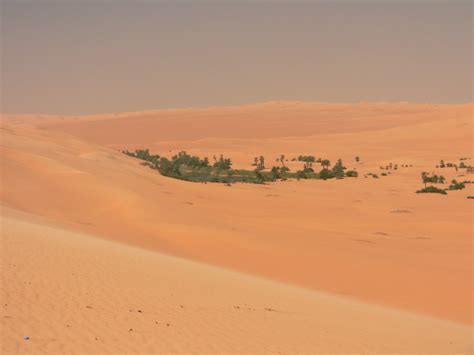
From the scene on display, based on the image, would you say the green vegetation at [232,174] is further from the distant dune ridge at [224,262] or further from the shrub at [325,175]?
the distant dune ridge at [224,262]

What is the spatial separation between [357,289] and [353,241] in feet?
19.2

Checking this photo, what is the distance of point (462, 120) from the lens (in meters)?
90.6

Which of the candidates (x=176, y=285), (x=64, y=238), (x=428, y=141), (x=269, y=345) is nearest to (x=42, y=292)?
(x=176, y=285)

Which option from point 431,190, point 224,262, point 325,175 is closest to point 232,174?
point 325,175

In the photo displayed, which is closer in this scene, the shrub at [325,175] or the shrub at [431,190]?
the shrub at [431,190]

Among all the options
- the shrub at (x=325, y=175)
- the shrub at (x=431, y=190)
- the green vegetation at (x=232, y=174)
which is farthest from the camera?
the shrub at (x=325, y=175)

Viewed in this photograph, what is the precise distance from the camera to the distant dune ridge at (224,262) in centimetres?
892

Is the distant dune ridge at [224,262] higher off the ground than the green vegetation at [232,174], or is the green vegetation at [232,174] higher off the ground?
the green vegetation at [232,174]

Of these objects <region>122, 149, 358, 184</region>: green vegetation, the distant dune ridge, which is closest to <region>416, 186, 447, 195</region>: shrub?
the distant dune ridge

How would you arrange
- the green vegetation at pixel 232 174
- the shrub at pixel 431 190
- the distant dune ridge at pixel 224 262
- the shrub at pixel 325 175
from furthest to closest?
the shrub at pixel 325 175 < the green vegetation at pixel 232 174 < the shrub at pixel 431 190 < the distant dune ridge at pixel 224 262

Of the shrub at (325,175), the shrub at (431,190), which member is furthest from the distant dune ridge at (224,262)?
the shrub at (325,175)

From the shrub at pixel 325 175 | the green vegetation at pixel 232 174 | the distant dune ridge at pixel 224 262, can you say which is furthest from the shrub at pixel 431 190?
the shrub at pixel 325 175

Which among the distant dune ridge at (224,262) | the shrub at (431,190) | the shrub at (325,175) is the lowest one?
the distant dune ridge at (224,262)

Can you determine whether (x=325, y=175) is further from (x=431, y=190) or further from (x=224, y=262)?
(x=224, y=262)
